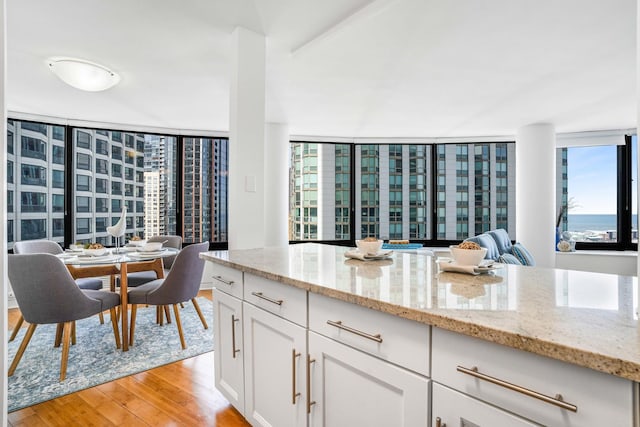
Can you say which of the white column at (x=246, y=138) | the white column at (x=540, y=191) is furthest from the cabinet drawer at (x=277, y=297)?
the white column at (x=540, y=191)

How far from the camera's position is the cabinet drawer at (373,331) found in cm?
90

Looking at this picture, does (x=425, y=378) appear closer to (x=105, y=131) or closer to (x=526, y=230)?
(x=526, y=230)

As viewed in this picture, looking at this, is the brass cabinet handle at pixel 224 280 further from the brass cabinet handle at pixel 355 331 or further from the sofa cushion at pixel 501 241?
the sofa cushion at pixel 501 241

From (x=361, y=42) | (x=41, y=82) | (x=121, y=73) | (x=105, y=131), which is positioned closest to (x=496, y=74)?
(x=361, y=42)

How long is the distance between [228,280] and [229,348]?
0.35m

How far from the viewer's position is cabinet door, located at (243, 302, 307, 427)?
1.29 meters

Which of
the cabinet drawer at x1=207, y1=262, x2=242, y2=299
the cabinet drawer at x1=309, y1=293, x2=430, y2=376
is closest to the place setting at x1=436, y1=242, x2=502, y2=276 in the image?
the cabinet drawer at x1=309, y1=293, x2=430, y2=376

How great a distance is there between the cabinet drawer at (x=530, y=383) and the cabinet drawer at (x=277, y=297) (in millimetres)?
554

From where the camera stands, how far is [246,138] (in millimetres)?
2314

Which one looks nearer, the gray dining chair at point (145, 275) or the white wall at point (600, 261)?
the gray dining chair at point (145, 275)

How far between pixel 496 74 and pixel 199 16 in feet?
7.84

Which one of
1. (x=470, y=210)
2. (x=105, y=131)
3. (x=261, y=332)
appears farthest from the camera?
(x=470, y=210)

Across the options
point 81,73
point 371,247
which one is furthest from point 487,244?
point 81,73

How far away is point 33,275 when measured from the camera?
7.30 feet
